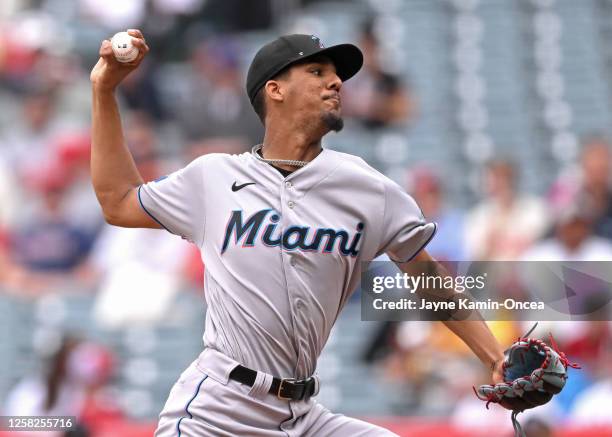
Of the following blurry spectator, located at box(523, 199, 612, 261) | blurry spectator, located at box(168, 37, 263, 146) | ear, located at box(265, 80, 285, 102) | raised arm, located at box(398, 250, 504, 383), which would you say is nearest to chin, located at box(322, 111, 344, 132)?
ear, located at box(265, 80, 285, 102)

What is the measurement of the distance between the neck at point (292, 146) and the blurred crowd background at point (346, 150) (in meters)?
2.60

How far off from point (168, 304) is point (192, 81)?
7.24 feet

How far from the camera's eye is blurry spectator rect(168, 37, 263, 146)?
9.19 m

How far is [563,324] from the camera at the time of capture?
7.15 m

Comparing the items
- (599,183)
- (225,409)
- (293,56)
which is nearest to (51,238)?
(599,183)

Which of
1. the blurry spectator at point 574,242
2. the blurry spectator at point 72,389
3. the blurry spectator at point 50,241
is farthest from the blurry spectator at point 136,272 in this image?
the blurry spectator at point 574,242

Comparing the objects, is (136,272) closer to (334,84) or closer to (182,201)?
(182,201)

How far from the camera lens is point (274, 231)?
3.74 meters

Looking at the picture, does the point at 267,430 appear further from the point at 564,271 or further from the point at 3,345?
the point at 3,345

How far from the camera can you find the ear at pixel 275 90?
3.92 metres

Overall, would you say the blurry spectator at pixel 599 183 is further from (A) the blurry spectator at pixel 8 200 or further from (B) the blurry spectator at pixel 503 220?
(A) the blurry spectator at pixel 8 200

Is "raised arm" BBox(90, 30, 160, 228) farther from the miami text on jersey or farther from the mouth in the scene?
the mouth

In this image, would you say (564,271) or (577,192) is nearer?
(564,271)

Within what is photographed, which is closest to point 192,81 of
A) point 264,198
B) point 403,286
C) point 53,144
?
point 53,144
